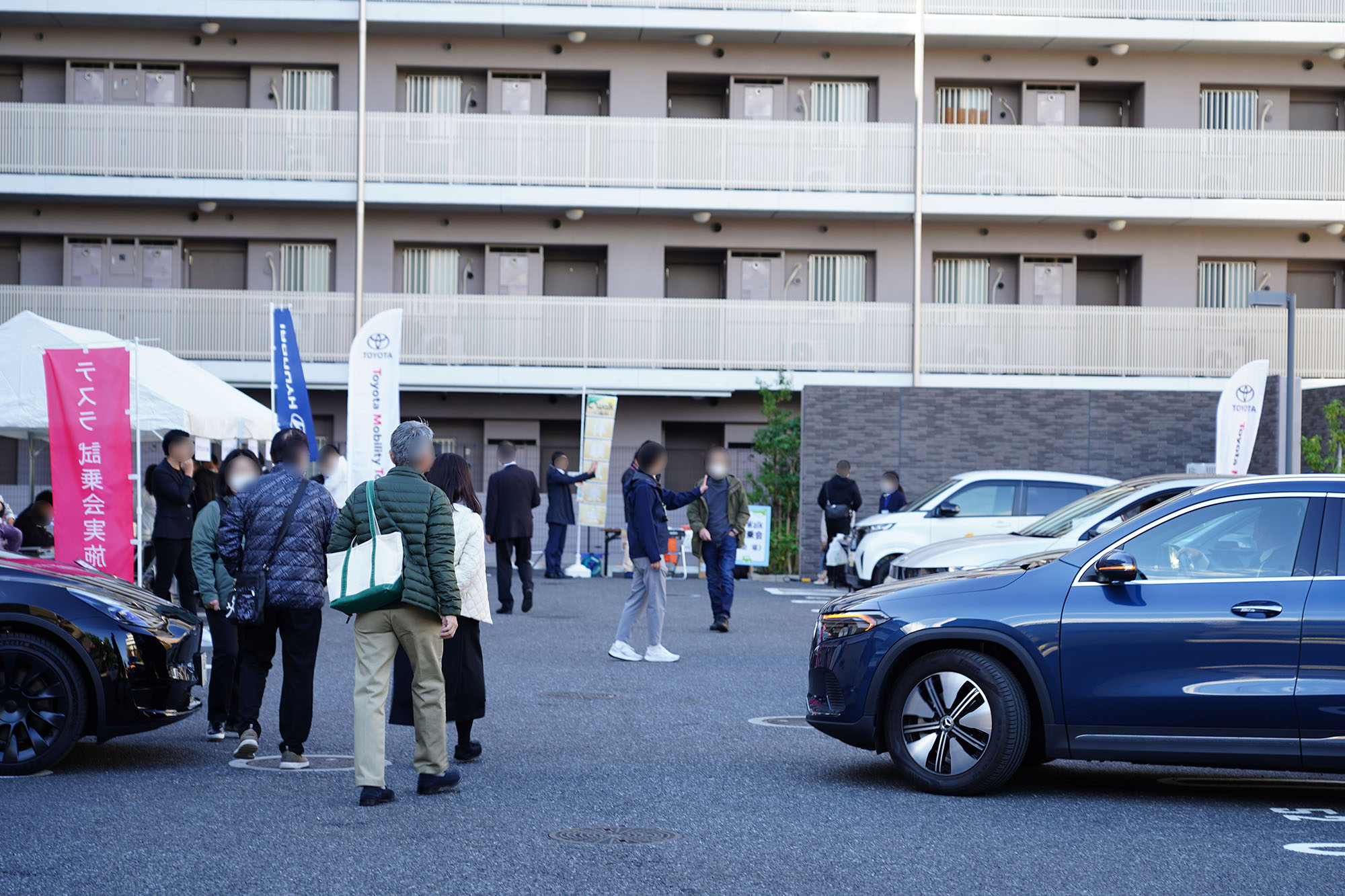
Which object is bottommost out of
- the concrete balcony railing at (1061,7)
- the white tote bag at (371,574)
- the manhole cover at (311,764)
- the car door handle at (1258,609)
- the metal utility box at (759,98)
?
the manhole cover at (311,764)

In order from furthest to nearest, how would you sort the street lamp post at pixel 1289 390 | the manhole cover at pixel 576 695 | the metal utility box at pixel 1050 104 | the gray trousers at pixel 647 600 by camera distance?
1. the metal utility box at pixel 1050 104
2. the street lamp post at pixel 1289 390
3. the gray trousers at pixel 647 600
4. the manhole cover at pixel 576 695

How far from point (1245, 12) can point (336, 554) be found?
2637 cm

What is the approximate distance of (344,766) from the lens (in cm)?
796

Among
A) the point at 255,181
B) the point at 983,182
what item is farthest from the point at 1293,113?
the point at 255,181

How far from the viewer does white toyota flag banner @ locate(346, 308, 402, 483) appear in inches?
623

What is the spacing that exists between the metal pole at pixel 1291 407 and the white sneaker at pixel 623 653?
11874 millimetres

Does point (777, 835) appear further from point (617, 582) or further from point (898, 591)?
point (617, 582)

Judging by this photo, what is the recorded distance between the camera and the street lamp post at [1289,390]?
66.9 ft

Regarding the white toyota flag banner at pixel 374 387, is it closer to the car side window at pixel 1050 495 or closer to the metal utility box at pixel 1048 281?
the car side window at pixel 1050 495

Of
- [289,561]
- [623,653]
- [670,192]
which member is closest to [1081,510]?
[623,653]

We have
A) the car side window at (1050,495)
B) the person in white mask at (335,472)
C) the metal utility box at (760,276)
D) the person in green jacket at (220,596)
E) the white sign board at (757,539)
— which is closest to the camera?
the person in green jacket at (220,596)

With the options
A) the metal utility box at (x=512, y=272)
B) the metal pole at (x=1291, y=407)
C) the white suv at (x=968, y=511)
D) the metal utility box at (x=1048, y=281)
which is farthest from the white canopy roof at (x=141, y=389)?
the metal utility box at (x=1048, y=281)

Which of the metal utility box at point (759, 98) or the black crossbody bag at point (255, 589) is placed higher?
the metal utility box at point (759, 98)

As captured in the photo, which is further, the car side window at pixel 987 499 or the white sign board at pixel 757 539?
the white sign board at pixel 757 539
